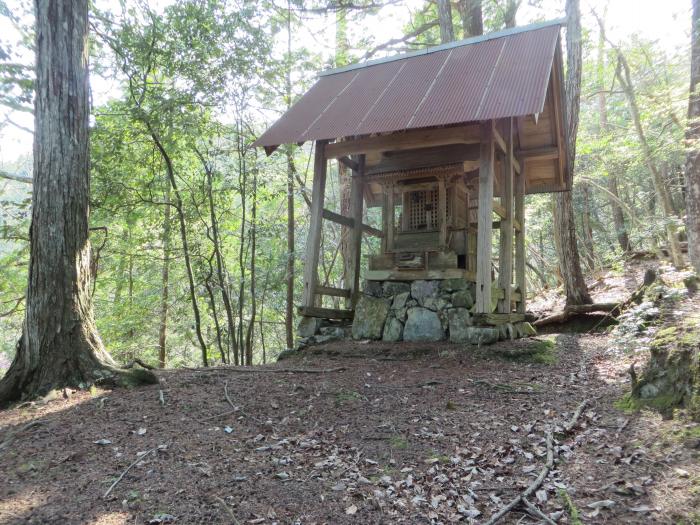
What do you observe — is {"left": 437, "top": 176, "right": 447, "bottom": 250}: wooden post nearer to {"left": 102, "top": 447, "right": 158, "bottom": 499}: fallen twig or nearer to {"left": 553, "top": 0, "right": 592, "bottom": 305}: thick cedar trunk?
{"left": 553, "top": 0, "right": 592, "bottom": 305}: thick cedar trunk

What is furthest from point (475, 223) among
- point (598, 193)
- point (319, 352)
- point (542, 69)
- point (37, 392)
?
point (598, 193)

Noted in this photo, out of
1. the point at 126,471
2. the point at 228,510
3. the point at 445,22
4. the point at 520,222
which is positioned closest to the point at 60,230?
the point at 126,471

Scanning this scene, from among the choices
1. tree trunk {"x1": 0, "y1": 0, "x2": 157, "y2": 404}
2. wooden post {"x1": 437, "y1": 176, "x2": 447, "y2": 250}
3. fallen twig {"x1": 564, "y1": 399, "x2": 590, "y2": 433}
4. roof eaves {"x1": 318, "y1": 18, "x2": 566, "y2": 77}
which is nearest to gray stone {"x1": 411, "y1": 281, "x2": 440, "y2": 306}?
wooden post {"x1": 437, "y1": 176, "x2": 447, "y2": 250}

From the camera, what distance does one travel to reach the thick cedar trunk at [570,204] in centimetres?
994

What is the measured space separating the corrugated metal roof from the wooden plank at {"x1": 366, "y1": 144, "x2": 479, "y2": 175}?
3.97 ft

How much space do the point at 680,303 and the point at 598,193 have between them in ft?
63.3

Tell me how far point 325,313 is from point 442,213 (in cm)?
284

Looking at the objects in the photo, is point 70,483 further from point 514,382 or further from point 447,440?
point 514,382

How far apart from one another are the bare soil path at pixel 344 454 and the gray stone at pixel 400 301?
2787mm

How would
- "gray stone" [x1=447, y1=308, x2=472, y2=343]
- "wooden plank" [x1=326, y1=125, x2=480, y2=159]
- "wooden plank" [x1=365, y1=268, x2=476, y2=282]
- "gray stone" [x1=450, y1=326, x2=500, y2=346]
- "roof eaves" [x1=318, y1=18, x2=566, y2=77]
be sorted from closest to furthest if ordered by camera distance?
"gray stone" [x1=450, y1=326, x2=500, y2=346]
"wooden plank" [x1=326, y1=125, x2=480, y2=159]
"gray stone" [x1=447, y1=308, x2=472, y2=343]
"roof eaves" [x1=318, y1=18, x2=566, y2=77]
"wooden plank" [x1=365, y1=268, x2=476, y2=282]

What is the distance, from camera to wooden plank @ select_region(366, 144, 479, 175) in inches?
314

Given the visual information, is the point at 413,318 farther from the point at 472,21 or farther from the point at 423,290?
the point at 472,21

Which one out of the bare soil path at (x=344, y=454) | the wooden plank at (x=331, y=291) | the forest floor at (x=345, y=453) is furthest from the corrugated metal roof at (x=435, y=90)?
the bare soil path at (x=344, y=454)

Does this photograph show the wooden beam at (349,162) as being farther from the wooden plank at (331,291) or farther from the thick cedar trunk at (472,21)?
the thick cedar trunk at (472,21)
